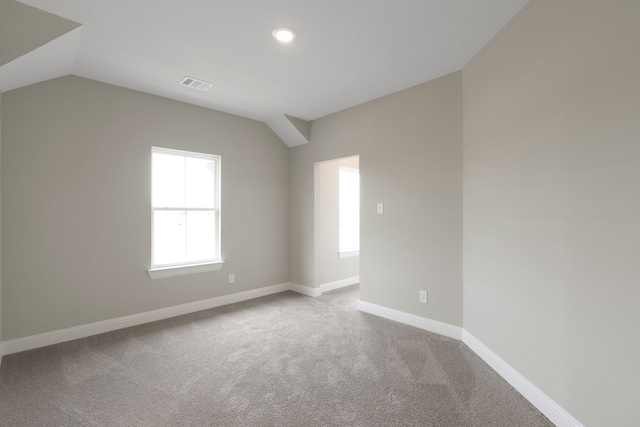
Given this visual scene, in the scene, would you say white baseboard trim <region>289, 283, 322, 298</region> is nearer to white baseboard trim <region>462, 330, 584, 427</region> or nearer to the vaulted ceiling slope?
white baseboard trim <region>462, 330, 584, 427</region>

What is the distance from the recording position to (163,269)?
11.8 feet

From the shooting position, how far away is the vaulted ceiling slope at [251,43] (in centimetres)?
203

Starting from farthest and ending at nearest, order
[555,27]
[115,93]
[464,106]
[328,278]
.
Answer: [328,278], [115,93], [464,106], [555,27]

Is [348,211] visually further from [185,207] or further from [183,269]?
[183,269]

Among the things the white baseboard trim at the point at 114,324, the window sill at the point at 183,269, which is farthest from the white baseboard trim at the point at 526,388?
the window sill at the point at 183,269

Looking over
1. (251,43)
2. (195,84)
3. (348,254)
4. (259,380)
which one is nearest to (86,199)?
(195,84)

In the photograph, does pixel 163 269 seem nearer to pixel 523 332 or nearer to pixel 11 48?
pixel 11 48

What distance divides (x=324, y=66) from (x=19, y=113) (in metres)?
2.85

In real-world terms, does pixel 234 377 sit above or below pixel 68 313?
below

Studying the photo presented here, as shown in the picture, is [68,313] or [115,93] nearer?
[68,313]

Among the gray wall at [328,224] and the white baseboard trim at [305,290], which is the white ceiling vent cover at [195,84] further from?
the white baseboard trim at [305,290]

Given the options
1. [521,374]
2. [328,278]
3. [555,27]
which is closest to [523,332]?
[521,374]

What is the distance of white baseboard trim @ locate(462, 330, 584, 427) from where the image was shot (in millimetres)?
1763

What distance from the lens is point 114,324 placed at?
3.24 metres
